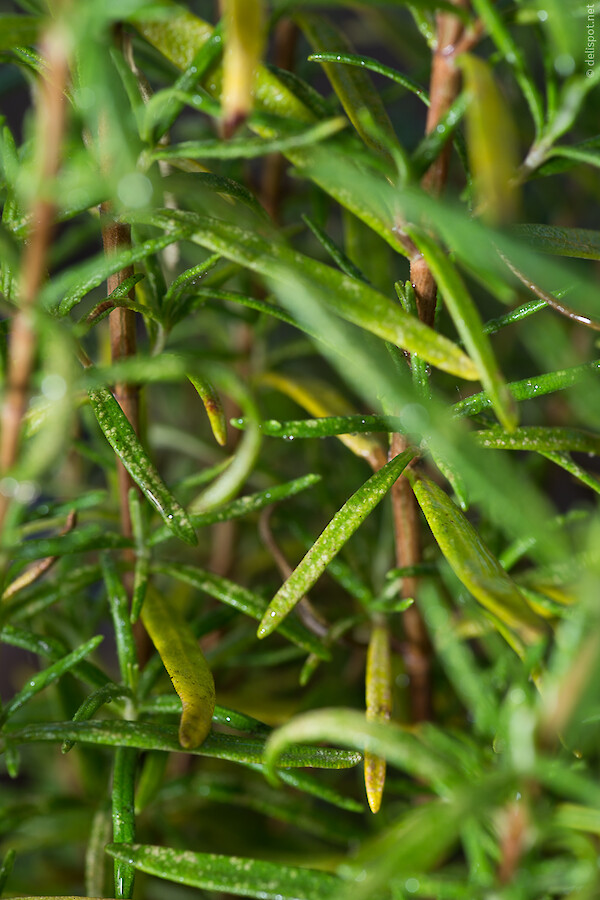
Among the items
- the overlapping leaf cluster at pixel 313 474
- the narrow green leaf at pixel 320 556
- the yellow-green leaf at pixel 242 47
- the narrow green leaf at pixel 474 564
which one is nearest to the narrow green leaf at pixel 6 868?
the overlapping leaf cluster at pixel 313 474

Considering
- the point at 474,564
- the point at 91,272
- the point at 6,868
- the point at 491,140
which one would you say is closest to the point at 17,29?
the point at 91,272

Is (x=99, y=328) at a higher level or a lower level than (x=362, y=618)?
higher

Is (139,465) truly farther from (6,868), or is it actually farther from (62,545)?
(6,868)

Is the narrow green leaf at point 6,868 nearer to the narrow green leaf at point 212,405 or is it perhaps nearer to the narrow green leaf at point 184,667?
the narrow green leaf at point 184,667

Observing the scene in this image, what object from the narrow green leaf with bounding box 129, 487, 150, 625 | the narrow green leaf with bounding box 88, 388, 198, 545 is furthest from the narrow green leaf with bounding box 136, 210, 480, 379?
the narrow green leaf with bounding box 129, 487, 150, 625

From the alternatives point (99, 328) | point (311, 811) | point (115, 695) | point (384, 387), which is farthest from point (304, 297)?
point (99, 328)

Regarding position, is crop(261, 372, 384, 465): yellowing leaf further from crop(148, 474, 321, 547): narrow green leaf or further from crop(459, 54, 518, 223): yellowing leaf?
crop(459, 54, 518, 223): yellowing leaf

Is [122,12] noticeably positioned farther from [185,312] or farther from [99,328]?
[99,328]
